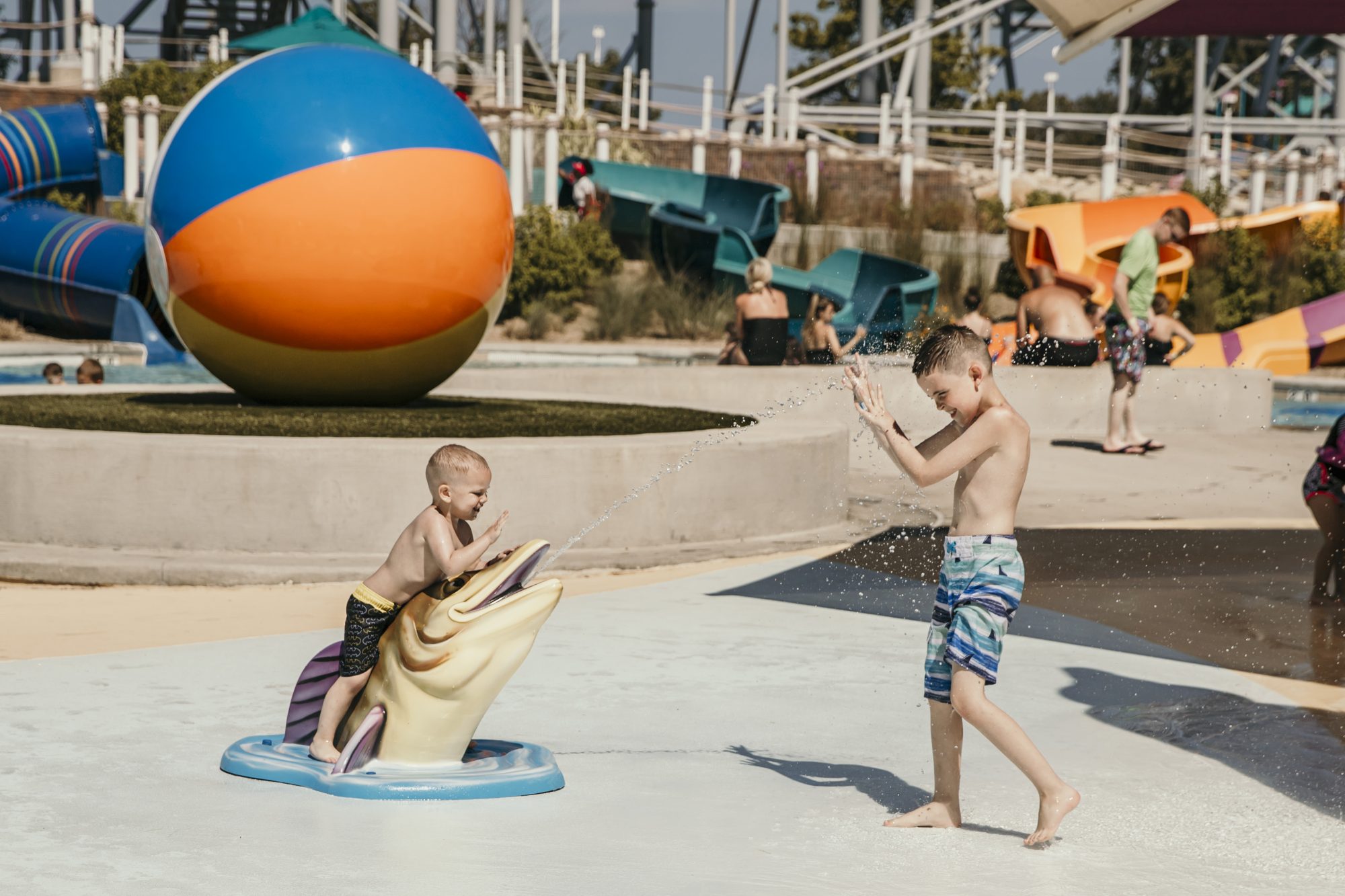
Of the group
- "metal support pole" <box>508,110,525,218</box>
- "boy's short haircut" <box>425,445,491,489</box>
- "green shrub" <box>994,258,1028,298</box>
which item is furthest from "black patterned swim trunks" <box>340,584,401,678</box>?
"metal support pole" <box>508,110,525,218</box>

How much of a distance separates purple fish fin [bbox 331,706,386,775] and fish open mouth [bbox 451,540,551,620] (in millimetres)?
418

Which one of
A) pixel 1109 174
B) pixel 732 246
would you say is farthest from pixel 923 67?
pixel 732 246

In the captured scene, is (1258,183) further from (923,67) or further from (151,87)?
(151,87)

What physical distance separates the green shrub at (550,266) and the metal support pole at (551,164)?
1036 mm

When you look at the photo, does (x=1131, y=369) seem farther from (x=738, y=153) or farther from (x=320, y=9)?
(x=320, y=9)

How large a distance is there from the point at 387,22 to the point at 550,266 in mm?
11924

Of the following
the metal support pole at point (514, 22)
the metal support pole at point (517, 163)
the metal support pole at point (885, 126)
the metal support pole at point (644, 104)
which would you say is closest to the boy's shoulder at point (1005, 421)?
the metal support pole at point (517, 163)

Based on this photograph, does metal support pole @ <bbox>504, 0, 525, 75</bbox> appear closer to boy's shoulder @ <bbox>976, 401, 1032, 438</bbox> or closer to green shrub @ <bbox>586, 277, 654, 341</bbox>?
green shrub @ <bbox>586, 277, 654, 341</bbox>

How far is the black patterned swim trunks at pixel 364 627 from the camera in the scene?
4.60 meters

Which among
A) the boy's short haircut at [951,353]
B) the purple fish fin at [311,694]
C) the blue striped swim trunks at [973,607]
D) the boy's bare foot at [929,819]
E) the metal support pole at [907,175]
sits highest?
the metal support pole at [907,175]

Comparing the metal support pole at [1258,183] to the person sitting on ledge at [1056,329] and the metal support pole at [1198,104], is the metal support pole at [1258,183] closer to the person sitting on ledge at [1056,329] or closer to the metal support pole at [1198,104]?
the metal support pole at [1198,104]

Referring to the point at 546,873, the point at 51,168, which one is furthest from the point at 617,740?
the point at 51,168

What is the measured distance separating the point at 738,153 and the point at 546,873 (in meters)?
27.5

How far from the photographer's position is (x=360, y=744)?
4582mm
